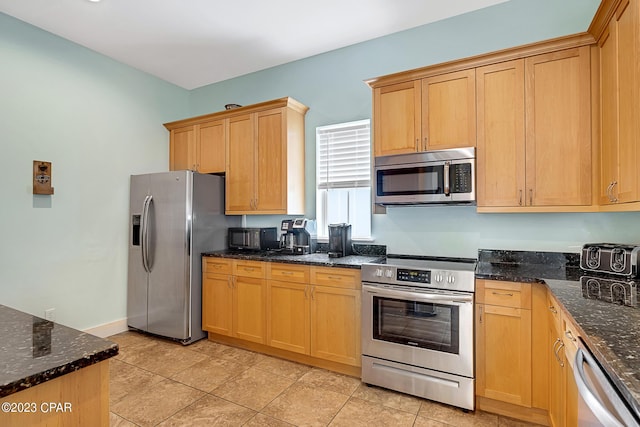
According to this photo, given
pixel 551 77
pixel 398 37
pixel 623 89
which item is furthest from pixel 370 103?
pixel 623 89

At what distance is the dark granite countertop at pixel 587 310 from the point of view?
2.98ft

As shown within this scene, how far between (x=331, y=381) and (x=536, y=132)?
8.01 ft

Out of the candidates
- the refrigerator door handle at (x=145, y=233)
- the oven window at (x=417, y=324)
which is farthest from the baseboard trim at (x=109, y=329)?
the oven window at (x=417, y=324)

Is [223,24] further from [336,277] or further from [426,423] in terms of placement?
[426,423]

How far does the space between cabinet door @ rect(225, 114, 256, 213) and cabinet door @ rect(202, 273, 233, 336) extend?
788mm

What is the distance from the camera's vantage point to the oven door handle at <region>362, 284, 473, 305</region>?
222 cm

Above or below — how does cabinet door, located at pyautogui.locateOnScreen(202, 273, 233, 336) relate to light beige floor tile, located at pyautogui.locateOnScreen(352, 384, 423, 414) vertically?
above

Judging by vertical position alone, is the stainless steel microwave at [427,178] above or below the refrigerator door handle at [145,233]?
above

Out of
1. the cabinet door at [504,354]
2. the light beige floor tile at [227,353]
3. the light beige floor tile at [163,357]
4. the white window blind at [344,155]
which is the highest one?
the white window blind at [344,155]

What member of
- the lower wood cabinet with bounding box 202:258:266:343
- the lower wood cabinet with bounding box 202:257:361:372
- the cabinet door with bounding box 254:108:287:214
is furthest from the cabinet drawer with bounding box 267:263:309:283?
the cabinet door with bounding box 254:108:287:214

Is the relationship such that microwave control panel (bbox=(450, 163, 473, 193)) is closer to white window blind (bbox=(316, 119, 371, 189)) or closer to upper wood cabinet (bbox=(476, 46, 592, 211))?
upper wood cabinet (bbox=(476, 46, 592, 211))

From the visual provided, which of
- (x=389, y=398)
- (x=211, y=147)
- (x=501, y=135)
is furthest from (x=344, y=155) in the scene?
(x=389, y=398)

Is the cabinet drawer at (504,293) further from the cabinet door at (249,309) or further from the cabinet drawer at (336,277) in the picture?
the cabinet door at (249,309)

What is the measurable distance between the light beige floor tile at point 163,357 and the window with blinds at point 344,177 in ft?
5.74
